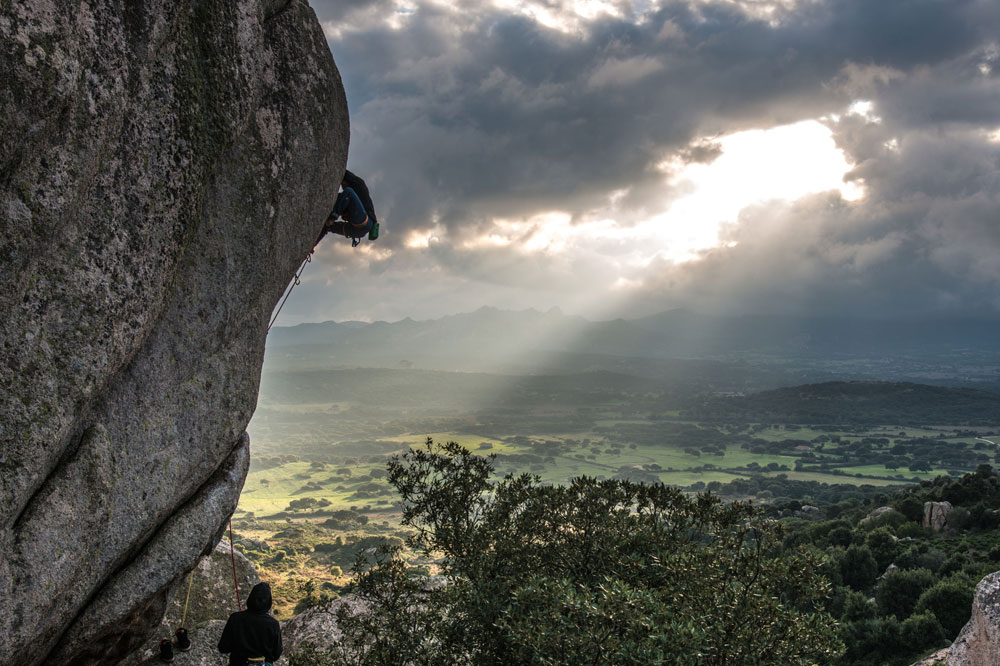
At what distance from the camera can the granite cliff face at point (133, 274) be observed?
25.1ft

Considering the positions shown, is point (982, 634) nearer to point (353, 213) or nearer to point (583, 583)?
point (583, 583)

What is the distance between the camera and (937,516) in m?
47.3

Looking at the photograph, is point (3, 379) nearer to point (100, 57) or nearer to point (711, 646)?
point (100, 57)

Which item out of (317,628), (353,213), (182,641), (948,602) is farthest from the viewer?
(948,602)

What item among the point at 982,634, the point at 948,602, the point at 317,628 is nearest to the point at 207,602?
the point at 317,628

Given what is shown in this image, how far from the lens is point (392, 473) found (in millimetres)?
14938

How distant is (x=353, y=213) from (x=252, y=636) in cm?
1034

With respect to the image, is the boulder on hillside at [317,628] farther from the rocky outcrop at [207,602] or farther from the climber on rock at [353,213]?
the climber on rock at [353,213]

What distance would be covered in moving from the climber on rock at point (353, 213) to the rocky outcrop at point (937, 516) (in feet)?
177

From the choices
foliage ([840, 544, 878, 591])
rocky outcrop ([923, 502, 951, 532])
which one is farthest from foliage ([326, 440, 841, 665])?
rocky outcrop ([923, 502, 951, 532])

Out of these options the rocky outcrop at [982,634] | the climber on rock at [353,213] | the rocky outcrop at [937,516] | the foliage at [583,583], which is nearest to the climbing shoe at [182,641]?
the foliage at [583,583]

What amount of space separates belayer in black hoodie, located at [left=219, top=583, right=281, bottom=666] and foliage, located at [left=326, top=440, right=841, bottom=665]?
2.72m

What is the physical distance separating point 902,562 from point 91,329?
4858 cm

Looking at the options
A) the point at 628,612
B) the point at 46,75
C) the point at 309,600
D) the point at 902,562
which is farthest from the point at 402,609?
the point at 902,562
